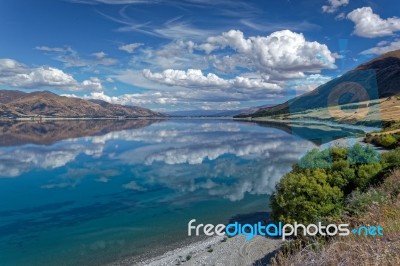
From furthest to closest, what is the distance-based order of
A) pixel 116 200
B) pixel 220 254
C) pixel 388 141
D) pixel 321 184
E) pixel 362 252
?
pixel 388 141 < pixel 116 200 < pixel 321 184 < pixel 220 254 < pixel 362 252

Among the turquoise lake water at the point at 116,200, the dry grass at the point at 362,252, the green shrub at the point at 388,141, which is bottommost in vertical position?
the turquoise lake water at the point at 116,200

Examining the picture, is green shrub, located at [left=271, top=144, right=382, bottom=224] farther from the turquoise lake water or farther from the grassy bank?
the turquoise lake water

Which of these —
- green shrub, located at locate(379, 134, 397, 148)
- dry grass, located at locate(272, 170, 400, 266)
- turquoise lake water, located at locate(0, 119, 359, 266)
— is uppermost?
dry grass, located at locate(272, 170, 400, 266)

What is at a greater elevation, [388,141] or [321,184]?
[321,184]

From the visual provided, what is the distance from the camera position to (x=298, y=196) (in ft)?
88.8

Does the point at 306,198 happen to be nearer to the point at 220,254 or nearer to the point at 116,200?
the point at 220,254

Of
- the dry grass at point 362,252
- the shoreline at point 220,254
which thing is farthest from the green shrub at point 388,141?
the dry grass at point 362,252

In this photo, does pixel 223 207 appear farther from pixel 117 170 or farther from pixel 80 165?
pixel 80 165

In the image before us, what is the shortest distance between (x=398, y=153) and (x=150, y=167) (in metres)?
49.3

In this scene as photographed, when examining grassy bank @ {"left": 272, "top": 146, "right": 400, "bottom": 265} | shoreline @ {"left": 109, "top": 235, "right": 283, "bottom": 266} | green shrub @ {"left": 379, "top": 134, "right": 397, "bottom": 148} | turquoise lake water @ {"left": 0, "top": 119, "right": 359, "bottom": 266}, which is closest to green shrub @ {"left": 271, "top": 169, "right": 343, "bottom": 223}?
grassy bank @ {"left": 272, "top": 146, "right": 400, "bottom": 265}

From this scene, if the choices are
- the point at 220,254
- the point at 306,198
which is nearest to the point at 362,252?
the point at 220,254

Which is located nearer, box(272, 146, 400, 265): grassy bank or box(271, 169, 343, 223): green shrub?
box(272, 146, 400, 265): grassy bank

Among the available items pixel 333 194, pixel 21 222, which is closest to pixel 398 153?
pixel 333 194

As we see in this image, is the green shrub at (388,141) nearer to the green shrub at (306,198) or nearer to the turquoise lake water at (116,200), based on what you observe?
the turquoise lake water at (116,200)
